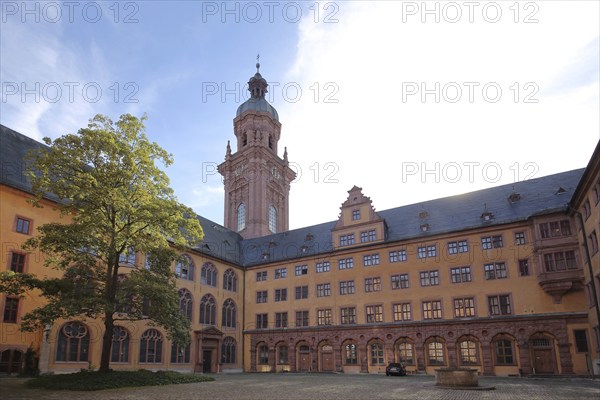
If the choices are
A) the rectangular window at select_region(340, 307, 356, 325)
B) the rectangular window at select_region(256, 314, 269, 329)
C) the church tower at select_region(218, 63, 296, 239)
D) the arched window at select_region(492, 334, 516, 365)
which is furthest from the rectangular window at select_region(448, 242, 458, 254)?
the church tower at select_region(218, 63, 296, 239)

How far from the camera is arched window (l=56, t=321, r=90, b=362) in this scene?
31.6 meters

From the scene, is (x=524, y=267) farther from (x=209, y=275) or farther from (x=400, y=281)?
(x=209, y=275)

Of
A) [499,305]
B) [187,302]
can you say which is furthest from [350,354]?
[187,302]

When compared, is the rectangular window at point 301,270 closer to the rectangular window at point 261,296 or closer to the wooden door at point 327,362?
the rectangular window at point 261,296

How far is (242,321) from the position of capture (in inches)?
1977

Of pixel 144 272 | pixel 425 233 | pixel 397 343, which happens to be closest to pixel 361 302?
pixel 397 343

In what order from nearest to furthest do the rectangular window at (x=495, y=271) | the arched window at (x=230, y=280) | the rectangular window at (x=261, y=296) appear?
1. the rectangular window at (x=495, y=271)
2. the arched window at (x=230, y=280)
3. the rectangular window at (x=261, y=296)

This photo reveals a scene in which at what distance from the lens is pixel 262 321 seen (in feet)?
162

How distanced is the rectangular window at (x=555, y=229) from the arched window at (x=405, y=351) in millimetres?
14097

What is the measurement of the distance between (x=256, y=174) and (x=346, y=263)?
28.4 metres

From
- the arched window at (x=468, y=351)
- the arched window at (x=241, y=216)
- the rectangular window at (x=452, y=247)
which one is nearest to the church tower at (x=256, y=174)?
the arched window at (x=241, y=216)

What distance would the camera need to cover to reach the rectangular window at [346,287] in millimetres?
44312

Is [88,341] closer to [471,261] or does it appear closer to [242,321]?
[242,321]

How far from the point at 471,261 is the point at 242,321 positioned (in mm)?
24970
